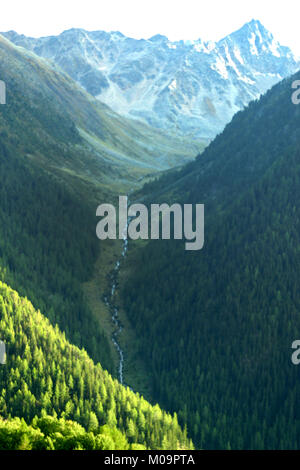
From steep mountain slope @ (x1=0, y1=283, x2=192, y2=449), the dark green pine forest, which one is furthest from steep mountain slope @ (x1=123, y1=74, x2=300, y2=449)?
steep mountain slope @ (x1=0, y1=283, x2=192, y2=449)

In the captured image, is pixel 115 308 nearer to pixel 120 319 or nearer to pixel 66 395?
pixel 120 319

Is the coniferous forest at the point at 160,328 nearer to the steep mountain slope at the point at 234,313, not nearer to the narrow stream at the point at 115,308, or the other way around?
the steep mountain slope at the point at 234,313

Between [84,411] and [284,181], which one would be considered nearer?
→ [84,411]

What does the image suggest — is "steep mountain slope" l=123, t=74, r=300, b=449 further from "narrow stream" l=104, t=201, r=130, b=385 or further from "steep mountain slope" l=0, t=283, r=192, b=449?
"steep mountain slope" l=0, t=283, r=192, b=449

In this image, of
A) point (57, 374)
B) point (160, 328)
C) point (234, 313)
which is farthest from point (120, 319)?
point (57, 374)

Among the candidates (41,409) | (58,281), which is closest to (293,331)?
(41,409)

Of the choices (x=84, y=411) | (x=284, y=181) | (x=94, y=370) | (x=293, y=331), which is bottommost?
(x=84, y=411)

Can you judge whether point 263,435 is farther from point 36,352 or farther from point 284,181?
point 284,181
